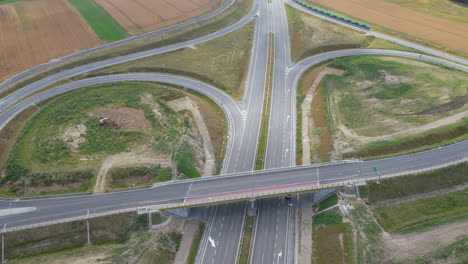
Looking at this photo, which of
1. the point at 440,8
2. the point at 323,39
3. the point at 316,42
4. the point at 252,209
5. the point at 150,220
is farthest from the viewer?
the point at 440,8

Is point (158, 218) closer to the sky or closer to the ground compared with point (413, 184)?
closer to the ground

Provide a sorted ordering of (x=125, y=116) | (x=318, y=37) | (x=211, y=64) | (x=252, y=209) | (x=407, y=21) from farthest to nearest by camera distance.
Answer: (x=407, y=21)
(x=318, y=37)
(x=211, y=64)
(x=125, y=116)
(x=252, y=209)

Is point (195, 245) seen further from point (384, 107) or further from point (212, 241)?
point (384, 107)

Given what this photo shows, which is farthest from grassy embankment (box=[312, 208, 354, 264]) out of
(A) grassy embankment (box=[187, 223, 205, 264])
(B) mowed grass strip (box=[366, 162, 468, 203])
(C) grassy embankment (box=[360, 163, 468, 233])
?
(A) grassy embankment (box=[187, 223, 205, 264])

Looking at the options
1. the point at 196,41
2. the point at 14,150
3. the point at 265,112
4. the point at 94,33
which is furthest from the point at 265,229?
the point at 94,33

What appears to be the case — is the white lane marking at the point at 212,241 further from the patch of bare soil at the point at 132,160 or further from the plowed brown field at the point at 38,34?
the plowed brown field at the point at 38,34

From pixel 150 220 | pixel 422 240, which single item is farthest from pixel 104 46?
pixel 422 240
